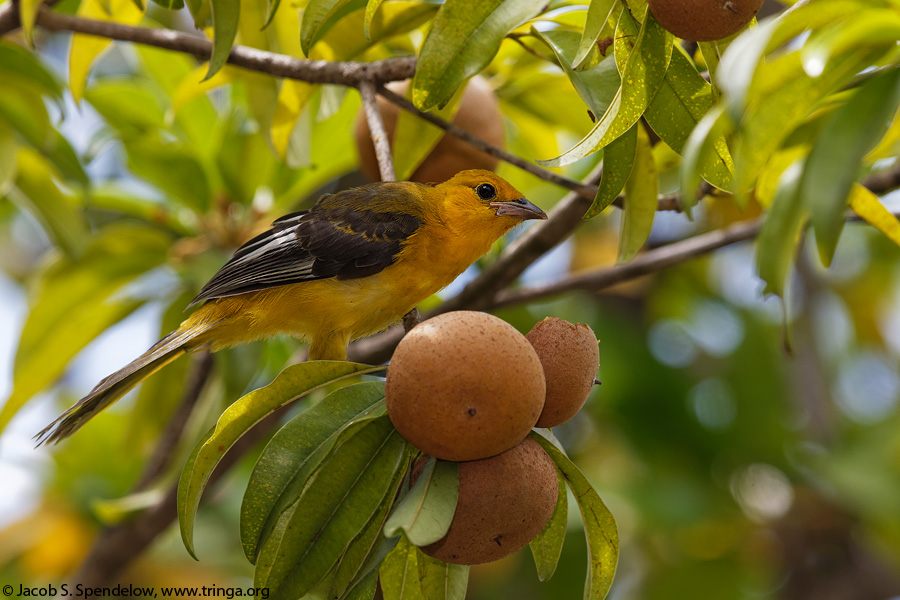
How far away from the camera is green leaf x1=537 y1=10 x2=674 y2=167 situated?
73.3 inches

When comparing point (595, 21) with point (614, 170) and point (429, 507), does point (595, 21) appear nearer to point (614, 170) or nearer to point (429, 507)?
point (614, 170)

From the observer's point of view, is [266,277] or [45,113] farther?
[45,113]

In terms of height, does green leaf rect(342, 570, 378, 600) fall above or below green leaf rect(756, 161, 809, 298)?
below

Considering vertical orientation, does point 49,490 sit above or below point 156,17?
below

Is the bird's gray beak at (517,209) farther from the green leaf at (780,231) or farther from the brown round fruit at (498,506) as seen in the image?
the green leaf at (780,231)

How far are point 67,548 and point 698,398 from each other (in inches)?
161

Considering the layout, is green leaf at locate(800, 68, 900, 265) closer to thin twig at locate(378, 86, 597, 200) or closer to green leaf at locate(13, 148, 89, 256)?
thin twig at locate(378, 86, 597, 200)

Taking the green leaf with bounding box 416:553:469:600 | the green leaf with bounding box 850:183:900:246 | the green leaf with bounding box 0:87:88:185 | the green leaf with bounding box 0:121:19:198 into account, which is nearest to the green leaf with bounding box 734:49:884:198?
the green leaf with bounding box 850:183:900:246

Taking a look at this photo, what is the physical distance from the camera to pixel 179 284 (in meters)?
4.04

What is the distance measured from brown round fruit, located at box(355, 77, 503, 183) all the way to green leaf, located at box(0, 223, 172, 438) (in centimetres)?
127

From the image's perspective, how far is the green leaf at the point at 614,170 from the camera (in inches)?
83.5

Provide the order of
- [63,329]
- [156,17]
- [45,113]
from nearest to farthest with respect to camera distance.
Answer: [45,113]
[63,329]
[156,17]

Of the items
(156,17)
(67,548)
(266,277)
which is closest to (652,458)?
(266,277)

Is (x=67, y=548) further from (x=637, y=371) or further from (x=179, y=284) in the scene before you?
(x=637, y=371)
